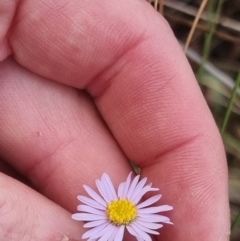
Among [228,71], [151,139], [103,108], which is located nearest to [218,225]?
[151,139]

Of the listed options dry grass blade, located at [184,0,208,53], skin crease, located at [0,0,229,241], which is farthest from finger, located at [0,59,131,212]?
dry grass blade, located at [184,0,208,53]

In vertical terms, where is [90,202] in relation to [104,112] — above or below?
below

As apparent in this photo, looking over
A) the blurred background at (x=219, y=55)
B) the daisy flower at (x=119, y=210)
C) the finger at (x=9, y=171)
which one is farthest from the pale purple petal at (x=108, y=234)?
the blurred background at (x=219, y=55)

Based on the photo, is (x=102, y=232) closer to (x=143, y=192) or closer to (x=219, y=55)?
(x=143, y=192)

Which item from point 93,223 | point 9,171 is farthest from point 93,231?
point 9,171

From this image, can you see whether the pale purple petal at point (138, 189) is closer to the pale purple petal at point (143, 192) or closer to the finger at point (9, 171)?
the pale purple petal at point (143, 192)

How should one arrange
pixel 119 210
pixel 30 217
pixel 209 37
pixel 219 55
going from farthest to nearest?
1. pixel 219 55
2. pixel 209 37
3. pixel 119 210
4. pixel 30 217

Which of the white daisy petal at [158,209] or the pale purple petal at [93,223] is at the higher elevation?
the white daisy petal at [158,209]
